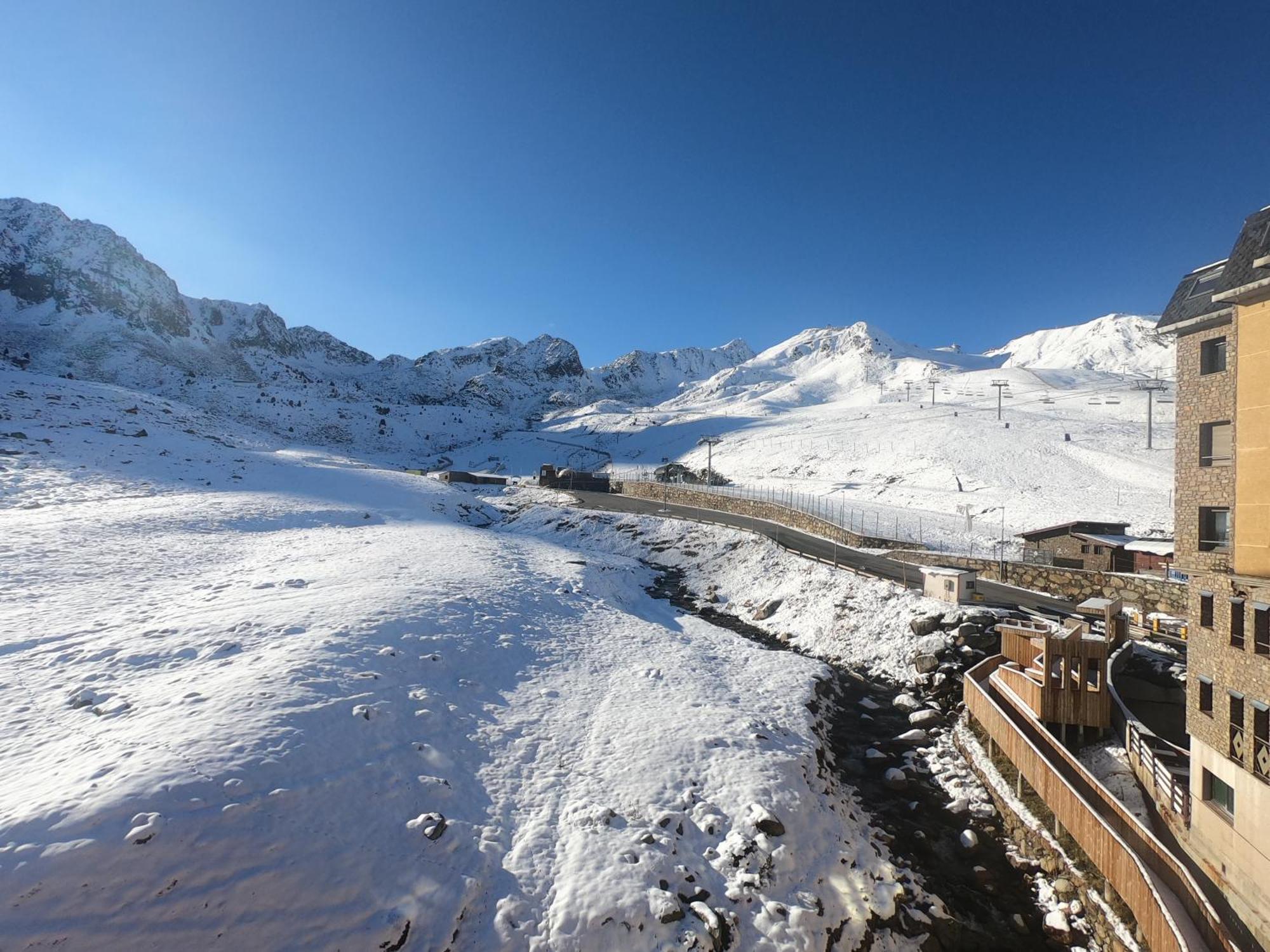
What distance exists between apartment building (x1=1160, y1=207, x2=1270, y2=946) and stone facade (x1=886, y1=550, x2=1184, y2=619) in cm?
1569

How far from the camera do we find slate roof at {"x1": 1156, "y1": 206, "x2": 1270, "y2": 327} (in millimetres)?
11609

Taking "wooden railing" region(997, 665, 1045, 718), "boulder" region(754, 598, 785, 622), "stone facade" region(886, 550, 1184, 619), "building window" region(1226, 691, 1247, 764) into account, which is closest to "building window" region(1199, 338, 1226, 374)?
"building window" region(1226, 691, 1247, 764)

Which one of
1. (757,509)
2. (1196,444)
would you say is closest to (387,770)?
(1196,444)

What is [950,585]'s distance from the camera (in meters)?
24.6

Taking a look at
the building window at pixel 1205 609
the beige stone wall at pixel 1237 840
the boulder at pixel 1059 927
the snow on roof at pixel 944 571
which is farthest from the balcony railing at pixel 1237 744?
the snow on roof at pixel 944 571

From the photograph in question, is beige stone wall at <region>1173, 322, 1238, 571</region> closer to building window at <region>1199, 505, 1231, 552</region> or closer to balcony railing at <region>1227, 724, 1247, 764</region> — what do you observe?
building window at <region>1199, 505, 1231, 552</region>

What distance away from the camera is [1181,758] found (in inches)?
612

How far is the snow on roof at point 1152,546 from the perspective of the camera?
26.8 m

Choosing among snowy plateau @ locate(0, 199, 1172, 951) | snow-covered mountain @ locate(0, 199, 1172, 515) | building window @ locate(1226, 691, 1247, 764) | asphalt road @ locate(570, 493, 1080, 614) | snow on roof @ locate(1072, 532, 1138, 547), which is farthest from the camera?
snow-covered mountain @ locate(0, 199, 1172, 515)

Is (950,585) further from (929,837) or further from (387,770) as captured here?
(387,770)

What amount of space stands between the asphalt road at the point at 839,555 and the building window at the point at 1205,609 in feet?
42.2

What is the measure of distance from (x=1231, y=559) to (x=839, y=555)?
21.5m

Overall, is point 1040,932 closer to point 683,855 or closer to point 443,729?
point 683,855

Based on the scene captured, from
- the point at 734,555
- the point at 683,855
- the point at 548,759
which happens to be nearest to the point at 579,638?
the point at 548,759
